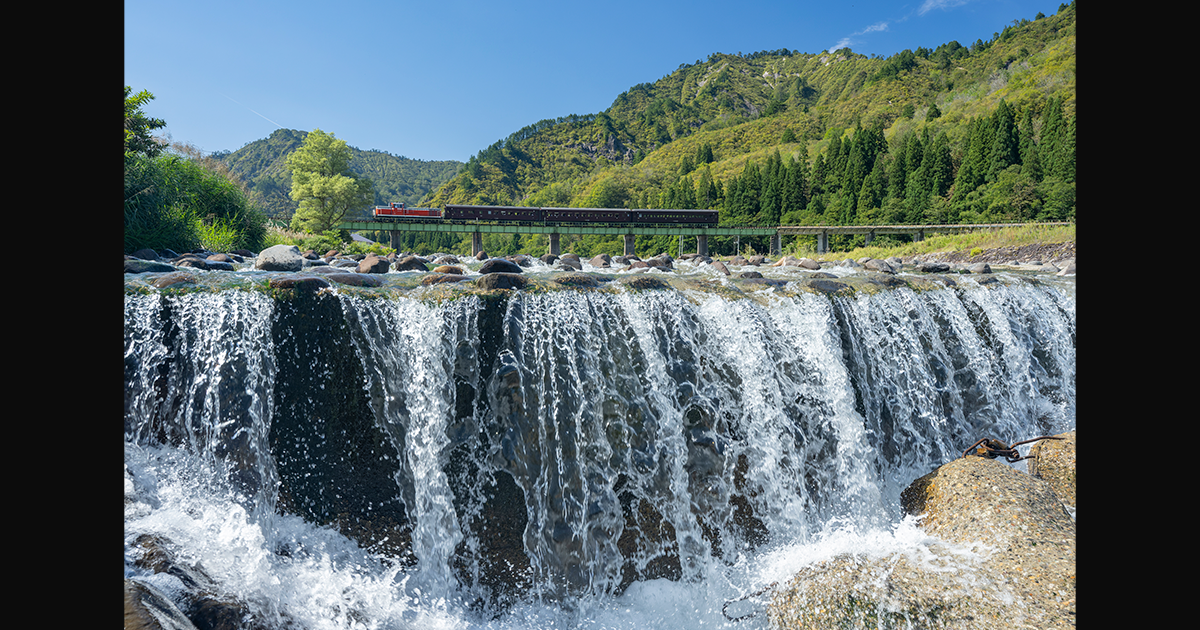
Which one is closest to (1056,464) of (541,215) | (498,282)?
(498,282)

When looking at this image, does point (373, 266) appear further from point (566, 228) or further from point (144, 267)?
point (566, 228)

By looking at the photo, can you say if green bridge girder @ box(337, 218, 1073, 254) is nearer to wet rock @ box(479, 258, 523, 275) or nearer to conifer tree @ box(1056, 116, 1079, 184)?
conifer tree @ box(1056, 116, 1079, 184)

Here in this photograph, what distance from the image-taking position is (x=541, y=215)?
103 ft

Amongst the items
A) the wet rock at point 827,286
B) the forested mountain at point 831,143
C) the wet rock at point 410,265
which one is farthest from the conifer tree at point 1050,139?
the wet rock at point 410,265

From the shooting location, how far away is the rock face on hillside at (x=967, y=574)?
403 centimetres

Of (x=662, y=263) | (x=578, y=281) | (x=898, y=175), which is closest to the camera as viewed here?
(x=578, y=281)

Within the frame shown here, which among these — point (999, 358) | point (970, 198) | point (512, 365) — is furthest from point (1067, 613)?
point (970, 198)

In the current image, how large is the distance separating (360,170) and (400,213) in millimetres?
92207

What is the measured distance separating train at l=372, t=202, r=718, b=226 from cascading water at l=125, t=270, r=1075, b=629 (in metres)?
23.1

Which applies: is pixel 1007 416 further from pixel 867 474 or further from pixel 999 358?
pixel 867 474

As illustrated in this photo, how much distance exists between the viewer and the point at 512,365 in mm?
6375

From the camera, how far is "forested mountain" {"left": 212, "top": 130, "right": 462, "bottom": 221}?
78.4 meters

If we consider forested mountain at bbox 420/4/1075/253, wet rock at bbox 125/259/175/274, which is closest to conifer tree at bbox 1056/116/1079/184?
forested mountain at bbox 420/4/1075/253
